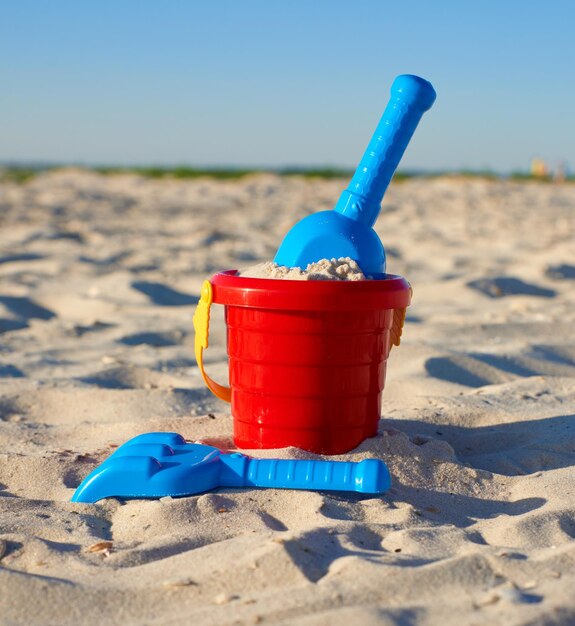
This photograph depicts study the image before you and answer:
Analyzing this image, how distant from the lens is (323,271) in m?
1.97

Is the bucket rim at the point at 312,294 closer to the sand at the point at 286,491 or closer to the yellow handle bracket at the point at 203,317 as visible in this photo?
the yellow handle bracket at the point at 203,317

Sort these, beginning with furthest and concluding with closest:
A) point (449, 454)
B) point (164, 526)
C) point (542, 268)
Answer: point (542, 268)
point (449, 454)
point (164, 526)

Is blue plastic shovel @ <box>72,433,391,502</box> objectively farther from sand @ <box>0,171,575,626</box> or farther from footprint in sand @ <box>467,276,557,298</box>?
footprint in sand @ <box>467,276,557,298</box>

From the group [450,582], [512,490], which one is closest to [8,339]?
[512,490]

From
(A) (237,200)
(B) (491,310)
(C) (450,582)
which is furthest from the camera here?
(A) (237,200)

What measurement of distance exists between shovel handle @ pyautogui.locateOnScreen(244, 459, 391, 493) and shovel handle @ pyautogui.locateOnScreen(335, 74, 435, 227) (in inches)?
24.7

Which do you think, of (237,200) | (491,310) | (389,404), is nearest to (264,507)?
(389,404)

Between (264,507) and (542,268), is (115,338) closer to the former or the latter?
(264,507)

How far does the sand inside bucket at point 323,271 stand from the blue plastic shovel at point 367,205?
4 cm

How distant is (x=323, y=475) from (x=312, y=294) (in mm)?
388

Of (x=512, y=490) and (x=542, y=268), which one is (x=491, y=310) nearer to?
(x=542, y=268)

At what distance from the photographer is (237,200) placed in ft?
39.2

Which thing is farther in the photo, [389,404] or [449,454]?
[389,404]

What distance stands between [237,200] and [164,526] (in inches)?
413
